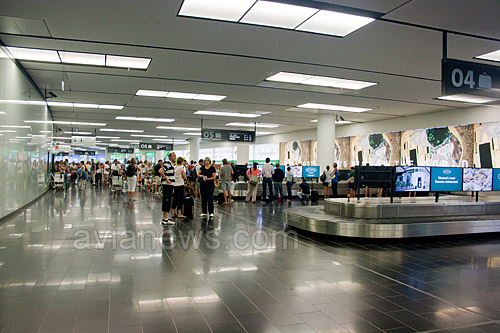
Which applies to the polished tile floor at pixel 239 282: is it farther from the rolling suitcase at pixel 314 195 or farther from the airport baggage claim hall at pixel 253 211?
the rolling suitcase at pixel 314 195

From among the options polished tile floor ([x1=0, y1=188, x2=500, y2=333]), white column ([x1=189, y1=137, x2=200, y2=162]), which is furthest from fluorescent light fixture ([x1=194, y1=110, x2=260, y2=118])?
white column ([x1=189, y1=137, x2=200, y2=162])

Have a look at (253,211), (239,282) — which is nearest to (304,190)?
(253,211)

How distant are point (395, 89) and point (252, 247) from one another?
886 centimetres

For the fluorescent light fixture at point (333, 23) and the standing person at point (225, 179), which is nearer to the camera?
the fluorescent light fixture at point (333, 23)

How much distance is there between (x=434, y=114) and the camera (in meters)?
18.1

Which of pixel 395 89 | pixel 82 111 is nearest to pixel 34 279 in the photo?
pixel 395 89

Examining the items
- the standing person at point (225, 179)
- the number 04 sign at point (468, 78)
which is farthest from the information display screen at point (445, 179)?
the standing person at point (225, 179)

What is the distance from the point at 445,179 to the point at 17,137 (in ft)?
40.6

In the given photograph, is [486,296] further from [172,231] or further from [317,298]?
[172,231]

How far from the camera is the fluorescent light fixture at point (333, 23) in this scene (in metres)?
6.87

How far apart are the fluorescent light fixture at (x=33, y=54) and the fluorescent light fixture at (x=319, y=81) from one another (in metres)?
6.20

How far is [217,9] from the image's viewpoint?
21.8 feet

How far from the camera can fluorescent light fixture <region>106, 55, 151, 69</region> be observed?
9870 millimetres

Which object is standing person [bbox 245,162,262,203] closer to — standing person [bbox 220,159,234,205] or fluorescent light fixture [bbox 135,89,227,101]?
Answer: standing person [bbox 220,159,234,205]
